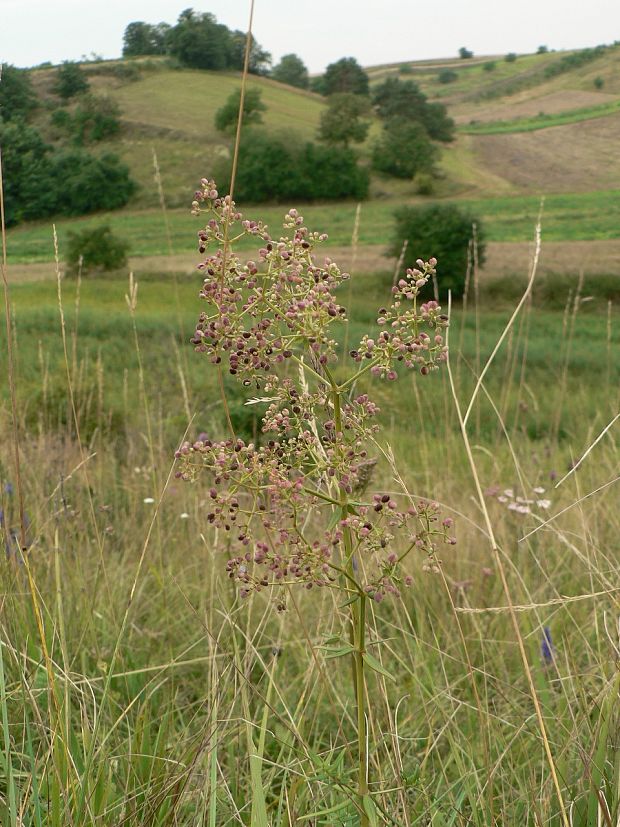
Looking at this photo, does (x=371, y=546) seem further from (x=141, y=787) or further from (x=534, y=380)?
(x=534, y=380)

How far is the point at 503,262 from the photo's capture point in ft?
108

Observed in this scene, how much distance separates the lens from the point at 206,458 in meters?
1.42

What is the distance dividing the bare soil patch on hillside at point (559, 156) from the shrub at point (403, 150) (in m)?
3.26

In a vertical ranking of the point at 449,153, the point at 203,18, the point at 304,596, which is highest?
the point at 203,18

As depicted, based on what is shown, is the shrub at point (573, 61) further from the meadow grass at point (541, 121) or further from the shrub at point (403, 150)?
the shrub at point (403, 150)

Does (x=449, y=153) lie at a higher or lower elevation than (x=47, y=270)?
higher

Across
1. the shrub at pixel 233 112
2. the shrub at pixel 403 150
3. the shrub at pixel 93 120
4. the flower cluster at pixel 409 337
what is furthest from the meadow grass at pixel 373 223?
the flower cluster at pixel 409 337

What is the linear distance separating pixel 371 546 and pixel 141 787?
0.94m

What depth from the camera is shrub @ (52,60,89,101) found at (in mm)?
38500

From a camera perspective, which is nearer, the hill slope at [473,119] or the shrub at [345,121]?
the hill slope at [473,119]

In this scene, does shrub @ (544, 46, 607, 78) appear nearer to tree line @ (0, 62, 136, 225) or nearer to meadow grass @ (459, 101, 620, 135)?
meadow grass @ (459, 101, 620, 135)

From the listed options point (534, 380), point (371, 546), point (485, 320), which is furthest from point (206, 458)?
point (485, 320)

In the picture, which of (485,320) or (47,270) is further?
(47,270)

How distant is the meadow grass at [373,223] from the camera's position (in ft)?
105
